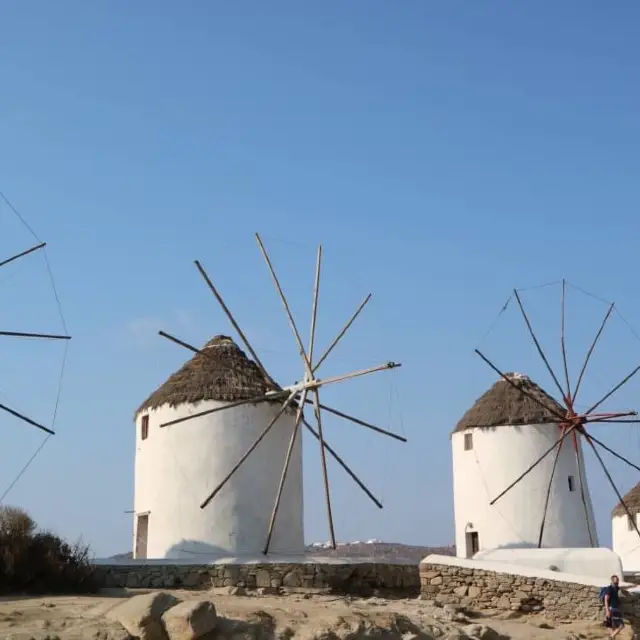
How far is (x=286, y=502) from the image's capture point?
1789 cm

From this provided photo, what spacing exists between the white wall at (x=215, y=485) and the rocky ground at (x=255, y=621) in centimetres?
320

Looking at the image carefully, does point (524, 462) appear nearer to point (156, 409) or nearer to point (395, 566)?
point (395, 566)

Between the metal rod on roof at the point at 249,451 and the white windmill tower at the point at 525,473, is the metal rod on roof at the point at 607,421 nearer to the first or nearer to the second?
the white windmill tower at the point at 525,473

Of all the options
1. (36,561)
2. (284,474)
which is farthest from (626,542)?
(36,561)

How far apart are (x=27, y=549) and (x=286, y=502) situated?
17.7ft

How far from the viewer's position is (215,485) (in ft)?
56.9

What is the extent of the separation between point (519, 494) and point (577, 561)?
16.2 feet

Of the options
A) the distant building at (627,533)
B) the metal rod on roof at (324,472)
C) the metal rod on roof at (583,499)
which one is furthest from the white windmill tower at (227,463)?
the distant building at (627,533)

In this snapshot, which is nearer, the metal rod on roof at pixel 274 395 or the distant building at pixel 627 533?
the metal rod on roof at pixel 274 395

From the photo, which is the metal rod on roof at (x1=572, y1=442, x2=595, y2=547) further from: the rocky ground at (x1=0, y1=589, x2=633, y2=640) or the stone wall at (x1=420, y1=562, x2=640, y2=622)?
the rocky ground at (x1=0, y1=589, x2=633, y2=640)

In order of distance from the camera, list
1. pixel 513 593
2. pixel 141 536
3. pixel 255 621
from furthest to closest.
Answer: pixel 141 536 < pixel 513 593 < pixel 255 621

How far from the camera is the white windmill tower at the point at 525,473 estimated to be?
2127 cm

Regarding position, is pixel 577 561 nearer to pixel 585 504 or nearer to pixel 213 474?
pixel 585 504

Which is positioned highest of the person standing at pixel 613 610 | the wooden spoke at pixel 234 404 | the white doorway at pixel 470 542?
the wooden spoke at pixel 234 404
